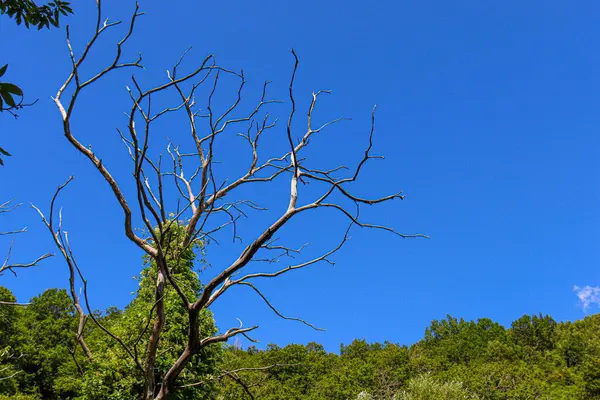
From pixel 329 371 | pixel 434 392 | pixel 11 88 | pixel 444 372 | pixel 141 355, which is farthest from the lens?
pixel 329 371

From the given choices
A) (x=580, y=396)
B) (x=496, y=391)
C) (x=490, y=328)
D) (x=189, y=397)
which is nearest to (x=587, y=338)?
(x=490, y=328)

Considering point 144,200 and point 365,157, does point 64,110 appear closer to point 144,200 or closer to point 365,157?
point 144,200

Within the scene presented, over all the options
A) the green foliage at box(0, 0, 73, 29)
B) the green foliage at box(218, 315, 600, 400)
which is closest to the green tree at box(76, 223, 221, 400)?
the green foliage at box(218, 315, 600, 400)

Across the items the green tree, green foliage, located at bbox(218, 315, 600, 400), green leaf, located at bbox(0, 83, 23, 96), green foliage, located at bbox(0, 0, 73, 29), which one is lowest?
green leaf, located at bbox(0, 83, 23, 96)

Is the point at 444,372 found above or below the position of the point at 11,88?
above

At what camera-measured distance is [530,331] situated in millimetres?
60531

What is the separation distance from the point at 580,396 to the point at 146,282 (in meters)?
32.8

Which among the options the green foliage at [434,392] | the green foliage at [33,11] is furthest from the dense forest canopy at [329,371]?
the green foliage at [33,11]

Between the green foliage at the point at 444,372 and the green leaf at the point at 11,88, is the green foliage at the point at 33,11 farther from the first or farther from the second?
the green foliage at the point at 444,372

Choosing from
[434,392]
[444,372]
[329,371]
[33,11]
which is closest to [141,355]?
[33,11]

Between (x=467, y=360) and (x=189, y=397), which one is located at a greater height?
(x=467, y=360)

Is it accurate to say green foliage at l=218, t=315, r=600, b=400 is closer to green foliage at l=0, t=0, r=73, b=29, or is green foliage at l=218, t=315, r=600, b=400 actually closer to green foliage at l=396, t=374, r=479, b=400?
green foliage at l=396, t=374, r=479, b=400

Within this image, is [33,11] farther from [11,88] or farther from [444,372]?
[444,372]

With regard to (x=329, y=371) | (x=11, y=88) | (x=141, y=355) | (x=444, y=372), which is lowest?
(x=11, y=88)
